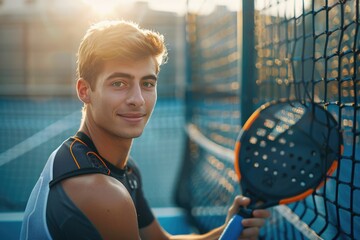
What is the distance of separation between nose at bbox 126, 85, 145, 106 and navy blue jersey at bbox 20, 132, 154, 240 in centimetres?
23

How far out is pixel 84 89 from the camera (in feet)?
6.15

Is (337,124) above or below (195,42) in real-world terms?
below

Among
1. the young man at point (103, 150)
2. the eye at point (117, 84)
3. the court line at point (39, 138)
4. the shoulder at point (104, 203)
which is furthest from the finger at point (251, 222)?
the court line at point (39, 138)

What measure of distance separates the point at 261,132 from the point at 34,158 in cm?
511

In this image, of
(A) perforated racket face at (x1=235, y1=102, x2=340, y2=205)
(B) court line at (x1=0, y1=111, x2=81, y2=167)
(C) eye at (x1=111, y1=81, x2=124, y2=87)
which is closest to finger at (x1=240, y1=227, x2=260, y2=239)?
(A) perforated racket face at (x1=235, y1=102, x2=340, y2=205)

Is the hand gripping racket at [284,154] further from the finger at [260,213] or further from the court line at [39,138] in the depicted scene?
the court line at [39,138]

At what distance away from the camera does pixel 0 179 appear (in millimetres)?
5172

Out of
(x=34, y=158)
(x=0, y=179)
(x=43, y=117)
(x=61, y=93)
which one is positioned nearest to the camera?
(x=0, y=179)

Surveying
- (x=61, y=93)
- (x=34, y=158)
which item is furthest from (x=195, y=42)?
(x=61, y=93)

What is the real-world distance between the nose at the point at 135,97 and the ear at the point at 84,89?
0.17 m

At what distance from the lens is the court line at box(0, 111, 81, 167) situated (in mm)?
6508

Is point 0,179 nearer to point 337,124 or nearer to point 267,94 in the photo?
point 267,94

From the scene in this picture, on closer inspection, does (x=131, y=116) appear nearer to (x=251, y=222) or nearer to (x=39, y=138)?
(x=251, y=222)

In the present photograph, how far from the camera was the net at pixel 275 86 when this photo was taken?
1.82 meters
